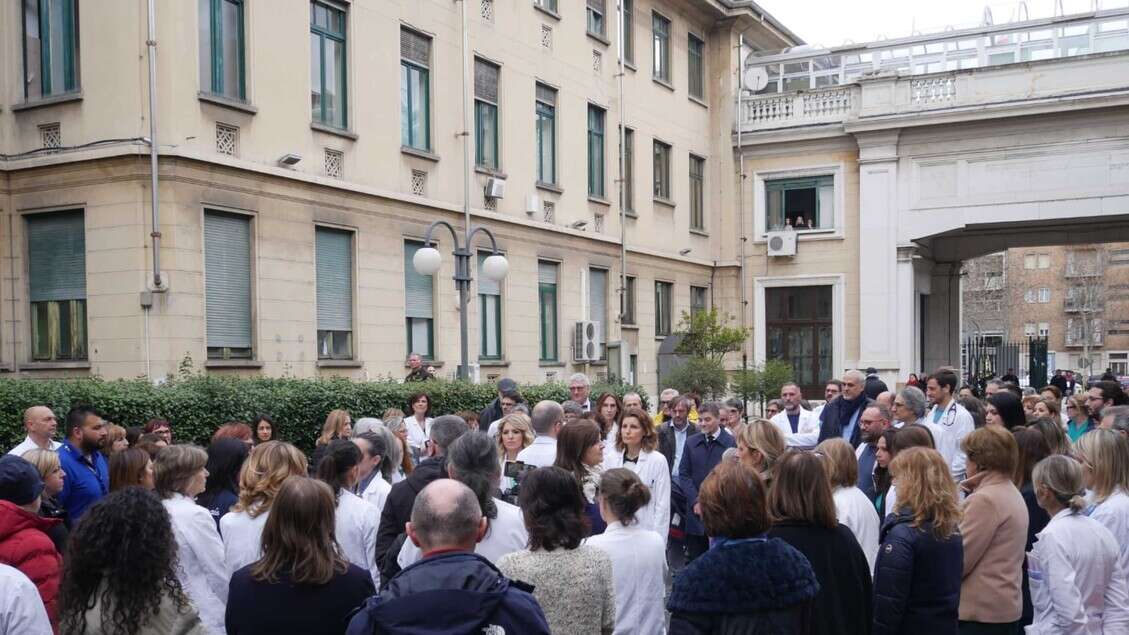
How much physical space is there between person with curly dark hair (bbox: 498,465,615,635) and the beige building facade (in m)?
11.0

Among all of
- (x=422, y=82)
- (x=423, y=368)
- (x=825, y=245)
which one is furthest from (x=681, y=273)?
(x=423, y=368)

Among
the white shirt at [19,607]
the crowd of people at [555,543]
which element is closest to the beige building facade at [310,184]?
the crowd of people at [555,543]

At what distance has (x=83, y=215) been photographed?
14.5 meters

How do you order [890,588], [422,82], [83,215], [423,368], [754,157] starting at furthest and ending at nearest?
[754,157] < [422,82] < [423,368] < [83,215] < [890,588]

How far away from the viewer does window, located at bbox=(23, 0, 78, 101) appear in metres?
14.5

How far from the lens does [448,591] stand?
3.20 m

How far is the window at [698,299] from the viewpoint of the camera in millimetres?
30266

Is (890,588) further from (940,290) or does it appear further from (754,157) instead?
(940,290)

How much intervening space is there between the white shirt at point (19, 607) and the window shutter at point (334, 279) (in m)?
13.2

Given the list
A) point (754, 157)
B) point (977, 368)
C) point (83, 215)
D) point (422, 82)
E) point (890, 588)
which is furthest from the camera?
point (977, 368)

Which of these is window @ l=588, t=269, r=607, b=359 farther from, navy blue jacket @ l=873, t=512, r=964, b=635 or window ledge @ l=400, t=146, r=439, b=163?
navy blue jacket @ l=873, t=512, r=964, b=635

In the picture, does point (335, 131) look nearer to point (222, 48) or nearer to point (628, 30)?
point (222, 48)

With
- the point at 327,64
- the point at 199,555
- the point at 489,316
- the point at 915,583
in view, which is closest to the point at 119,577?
the point at 199,555

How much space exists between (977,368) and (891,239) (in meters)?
7.10
